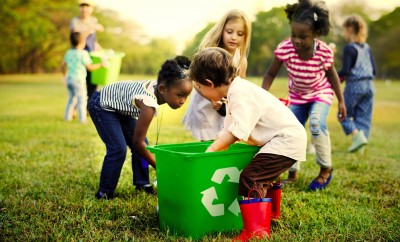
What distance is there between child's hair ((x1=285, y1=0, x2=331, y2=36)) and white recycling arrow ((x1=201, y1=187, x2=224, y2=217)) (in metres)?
1.77

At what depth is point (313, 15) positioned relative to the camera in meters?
3.84

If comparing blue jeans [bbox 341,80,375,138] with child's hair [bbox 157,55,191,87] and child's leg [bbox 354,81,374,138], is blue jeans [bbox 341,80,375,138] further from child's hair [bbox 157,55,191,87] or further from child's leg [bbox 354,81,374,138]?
child's hair [bbox 157,55,191,87]

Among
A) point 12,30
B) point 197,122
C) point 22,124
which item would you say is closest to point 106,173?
point 197,122

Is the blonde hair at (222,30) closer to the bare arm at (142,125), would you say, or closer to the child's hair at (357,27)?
the bare arm at (142,125)

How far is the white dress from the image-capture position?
13.0 feet

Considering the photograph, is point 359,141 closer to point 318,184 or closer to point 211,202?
point 318,184

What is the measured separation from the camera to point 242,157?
9.09ft

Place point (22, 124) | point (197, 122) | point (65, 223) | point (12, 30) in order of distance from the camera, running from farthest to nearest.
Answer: point (12, 30), point (22, 124), point (197, 122), point (65, 223)

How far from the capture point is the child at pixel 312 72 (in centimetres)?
384

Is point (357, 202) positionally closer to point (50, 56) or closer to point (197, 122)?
point (197, 122)

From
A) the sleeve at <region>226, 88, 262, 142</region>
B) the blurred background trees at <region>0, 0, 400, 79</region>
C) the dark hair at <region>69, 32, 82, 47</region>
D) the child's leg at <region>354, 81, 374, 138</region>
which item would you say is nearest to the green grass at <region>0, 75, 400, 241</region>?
the sleeve at <region>226, 88, 262, 142</region>

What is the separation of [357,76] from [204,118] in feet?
11.2

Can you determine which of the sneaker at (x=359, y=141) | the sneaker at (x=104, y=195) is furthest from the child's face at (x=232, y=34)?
the sneaker at (x=359, y=141)

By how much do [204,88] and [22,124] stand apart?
596 cm
